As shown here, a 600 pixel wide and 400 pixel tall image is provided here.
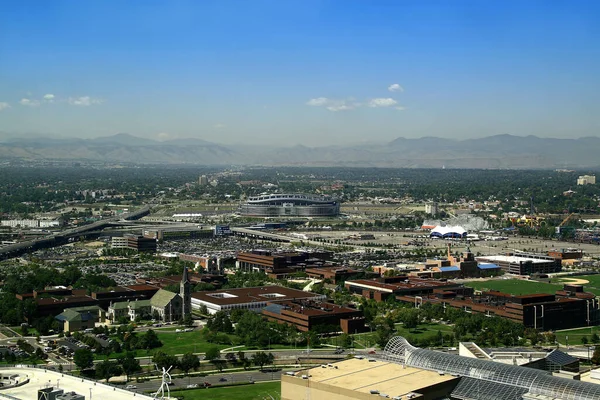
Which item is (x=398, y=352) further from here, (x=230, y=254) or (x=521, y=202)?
(x=521, y=202)

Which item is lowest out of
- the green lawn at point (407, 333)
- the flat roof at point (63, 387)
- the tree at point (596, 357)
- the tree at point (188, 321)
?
the green lawn at point (407, 333)

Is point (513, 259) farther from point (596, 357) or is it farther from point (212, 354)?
point (212, 354)

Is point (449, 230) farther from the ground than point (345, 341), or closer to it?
farther from the ground

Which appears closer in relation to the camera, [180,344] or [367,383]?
[367,383]

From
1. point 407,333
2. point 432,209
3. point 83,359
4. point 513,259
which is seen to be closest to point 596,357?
point 407,333

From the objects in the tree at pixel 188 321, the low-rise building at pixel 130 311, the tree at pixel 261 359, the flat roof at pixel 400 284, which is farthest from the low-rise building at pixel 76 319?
the flat roof at pixel 400 284

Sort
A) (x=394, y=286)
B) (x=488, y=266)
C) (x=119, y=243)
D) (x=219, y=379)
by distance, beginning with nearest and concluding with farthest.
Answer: (x=219, y=379) → (x=394, y=286) → (x=488, y=266) → (x=119, y=243)

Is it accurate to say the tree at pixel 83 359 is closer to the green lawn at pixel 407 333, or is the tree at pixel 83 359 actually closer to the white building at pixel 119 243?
the green lawn at pixel 407 333
